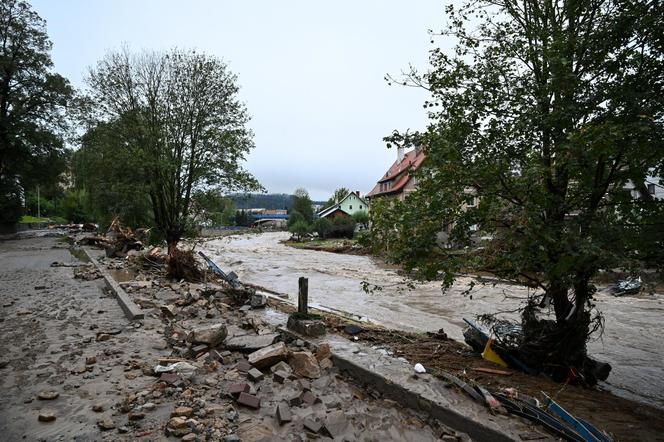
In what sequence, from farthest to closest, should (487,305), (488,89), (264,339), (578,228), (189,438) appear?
(487,305) → (264,339) → (488,89) → (578,228) → (189,438)

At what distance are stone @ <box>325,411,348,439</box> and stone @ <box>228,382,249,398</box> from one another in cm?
97

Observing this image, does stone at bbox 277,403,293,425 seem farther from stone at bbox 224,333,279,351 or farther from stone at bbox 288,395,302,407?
stone at bbox 224,333,279,351

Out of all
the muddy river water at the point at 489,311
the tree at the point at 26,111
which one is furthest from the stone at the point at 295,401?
the tree at the point at 26,111

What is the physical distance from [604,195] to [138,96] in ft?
58.4

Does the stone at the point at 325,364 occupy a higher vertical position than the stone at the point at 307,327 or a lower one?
lower

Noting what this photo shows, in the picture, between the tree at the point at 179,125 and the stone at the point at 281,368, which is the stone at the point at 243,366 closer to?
the stone at the point at 281,368

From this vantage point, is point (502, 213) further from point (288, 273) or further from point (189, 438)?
point (288, 273)

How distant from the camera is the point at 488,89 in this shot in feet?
17.3

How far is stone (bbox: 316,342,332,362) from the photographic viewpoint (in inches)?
206

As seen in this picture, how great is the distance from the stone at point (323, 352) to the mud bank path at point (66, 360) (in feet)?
7.01

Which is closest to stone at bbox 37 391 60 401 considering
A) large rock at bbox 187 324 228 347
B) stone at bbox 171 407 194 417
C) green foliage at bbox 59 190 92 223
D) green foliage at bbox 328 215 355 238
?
Answer: stone at bbox 171 407 194 417

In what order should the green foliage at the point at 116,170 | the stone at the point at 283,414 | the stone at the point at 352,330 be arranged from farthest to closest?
the green foliage at the point at 116,170 → the stone at the point at 352,330 → the stone at the point at 283,414

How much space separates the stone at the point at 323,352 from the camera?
17.2ft

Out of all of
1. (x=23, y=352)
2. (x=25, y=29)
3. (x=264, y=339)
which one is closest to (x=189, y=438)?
(x=264, y=339)
